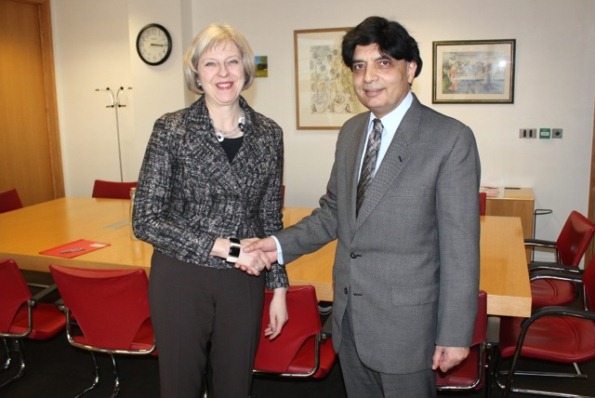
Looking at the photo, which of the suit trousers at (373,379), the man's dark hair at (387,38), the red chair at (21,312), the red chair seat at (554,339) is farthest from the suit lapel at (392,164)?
the red chair at (21,312)

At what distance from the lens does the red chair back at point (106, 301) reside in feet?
7.49

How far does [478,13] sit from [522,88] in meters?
0.78

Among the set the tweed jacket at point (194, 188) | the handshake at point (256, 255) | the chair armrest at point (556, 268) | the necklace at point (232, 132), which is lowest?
the chair armrest at point (556, 268)

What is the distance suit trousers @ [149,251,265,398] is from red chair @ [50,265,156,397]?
0.51m

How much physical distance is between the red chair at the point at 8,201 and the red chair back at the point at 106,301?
2232 mm

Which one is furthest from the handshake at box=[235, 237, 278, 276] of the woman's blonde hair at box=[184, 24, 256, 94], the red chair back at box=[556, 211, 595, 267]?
the red chair back at box=[556, 211, 595, 267]

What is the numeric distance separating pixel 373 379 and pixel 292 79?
14.5 feet

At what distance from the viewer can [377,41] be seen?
1.59 meters

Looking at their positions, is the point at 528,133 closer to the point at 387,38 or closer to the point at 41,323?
the point at 387,38

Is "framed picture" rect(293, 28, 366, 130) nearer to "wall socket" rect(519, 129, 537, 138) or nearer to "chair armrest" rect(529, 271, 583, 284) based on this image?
"wall socket" rect(519, 129, 537, 138)

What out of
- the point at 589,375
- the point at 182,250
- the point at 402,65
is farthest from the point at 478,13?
the point at 182,250

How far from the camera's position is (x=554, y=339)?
2.54m

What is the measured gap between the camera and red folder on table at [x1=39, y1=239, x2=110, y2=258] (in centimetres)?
292

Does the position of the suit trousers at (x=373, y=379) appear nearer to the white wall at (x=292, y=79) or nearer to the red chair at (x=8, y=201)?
the red chair at (x=8, y=201)
